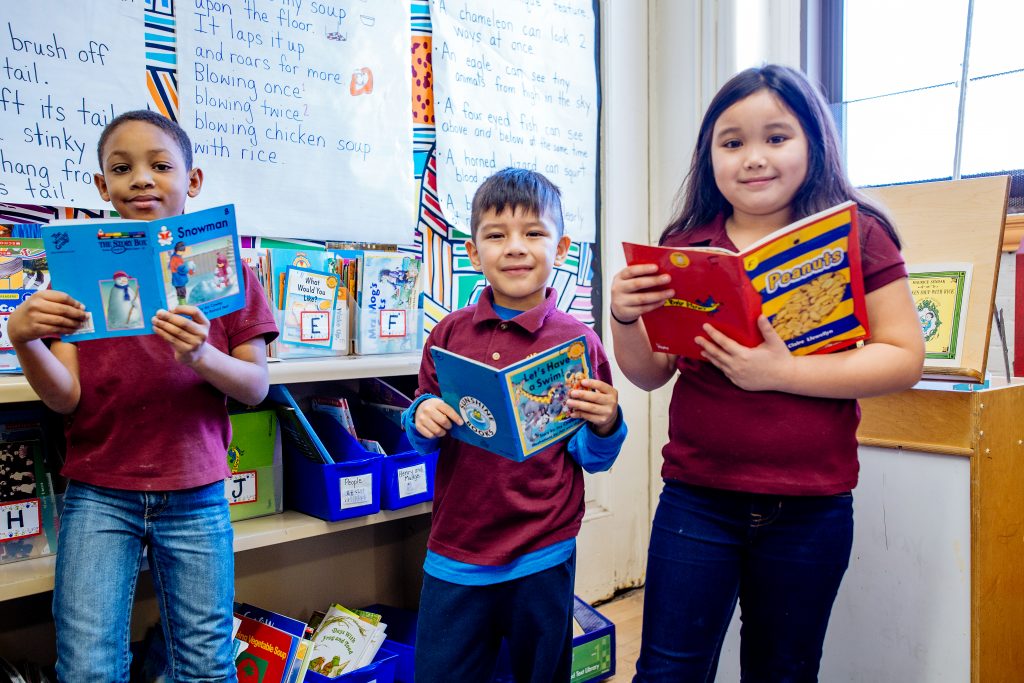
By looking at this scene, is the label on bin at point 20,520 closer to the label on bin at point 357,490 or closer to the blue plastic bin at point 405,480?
the label on bin at point 357,490

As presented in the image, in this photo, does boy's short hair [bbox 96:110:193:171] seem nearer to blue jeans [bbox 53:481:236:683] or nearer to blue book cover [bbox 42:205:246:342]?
blue book cover [bbox 42:205:246:342]

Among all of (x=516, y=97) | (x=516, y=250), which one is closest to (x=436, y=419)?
(x=516, y=250)

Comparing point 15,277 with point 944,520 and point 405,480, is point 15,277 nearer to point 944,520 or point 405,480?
point 405,480

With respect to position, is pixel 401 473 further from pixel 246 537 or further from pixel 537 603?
pixel 537 603

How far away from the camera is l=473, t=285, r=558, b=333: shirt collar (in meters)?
1.25

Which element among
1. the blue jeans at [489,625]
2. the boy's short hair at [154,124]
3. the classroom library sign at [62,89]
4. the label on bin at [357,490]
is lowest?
the blue jeans at [489,625]

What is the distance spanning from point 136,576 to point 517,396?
2.41ft

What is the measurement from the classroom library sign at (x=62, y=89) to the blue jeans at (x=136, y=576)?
0.69 meters

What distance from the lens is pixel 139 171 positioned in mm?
1235

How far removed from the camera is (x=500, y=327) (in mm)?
1275

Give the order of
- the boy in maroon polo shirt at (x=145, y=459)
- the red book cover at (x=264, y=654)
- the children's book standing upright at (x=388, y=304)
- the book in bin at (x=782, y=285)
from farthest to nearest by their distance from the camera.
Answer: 1. the children's book standing upright at (x=388, y=304)
2. the red book cover at (x=264, y=654)
3. the boy in maroon polo shirt at (x=145, y=459)
4. the book in bin at (x=782, y=285)

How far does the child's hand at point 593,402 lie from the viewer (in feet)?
3.75

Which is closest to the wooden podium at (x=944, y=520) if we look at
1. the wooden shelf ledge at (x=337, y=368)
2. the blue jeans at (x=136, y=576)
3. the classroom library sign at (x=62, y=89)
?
the wooden shelf ledge at (x=337, y=368)

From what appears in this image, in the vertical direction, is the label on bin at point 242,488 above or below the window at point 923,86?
below
